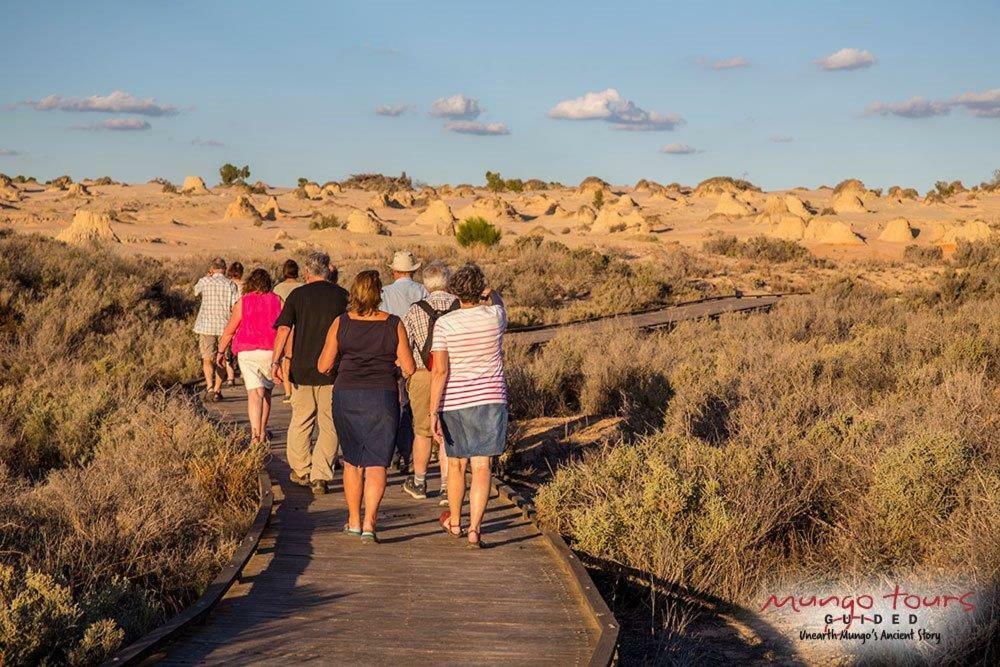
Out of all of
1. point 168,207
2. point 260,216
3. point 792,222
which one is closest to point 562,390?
point 792,222

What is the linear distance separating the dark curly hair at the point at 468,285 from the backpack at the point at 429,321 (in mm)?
935

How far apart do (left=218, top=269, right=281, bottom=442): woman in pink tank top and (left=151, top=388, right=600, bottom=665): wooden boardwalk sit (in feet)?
5.59

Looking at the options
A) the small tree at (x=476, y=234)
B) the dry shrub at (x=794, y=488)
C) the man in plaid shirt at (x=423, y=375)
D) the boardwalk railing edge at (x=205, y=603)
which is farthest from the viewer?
the small tree at (x=476, y=234)

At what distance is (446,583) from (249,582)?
1.24m

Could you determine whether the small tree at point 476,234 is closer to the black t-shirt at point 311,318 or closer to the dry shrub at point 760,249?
the dry shrub at point 760,249

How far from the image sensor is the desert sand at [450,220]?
4616 centimetres

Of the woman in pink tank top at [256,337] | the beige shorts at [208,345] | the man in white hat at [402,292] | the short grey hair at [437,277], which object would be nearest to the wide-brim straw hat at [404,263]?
the man in white hat at [402,292]

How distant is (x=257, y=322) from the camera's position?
9680 mm

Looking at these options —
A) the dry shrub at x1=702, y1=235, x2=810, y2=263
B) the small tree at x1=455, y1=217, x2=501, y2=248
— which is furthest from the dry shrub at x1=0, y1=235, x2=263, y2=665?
the dry shrub at x1=702, y1=235, x2=810, y2=263

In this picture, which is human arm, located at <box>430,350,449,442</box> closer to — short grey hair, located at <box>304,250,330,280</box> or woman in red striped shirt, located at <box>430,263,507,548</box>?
woman in red striped shirt, located at <box>430,263,507,548</box>

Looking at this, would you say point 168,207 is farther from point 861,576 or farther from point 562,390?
point 861,576

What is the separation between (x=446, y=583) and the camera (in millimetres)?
6719

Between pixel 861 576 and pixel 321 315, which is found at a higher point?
pixel 321 315

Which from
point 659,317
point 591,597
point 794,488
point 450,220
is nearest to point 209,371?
point 794,488
